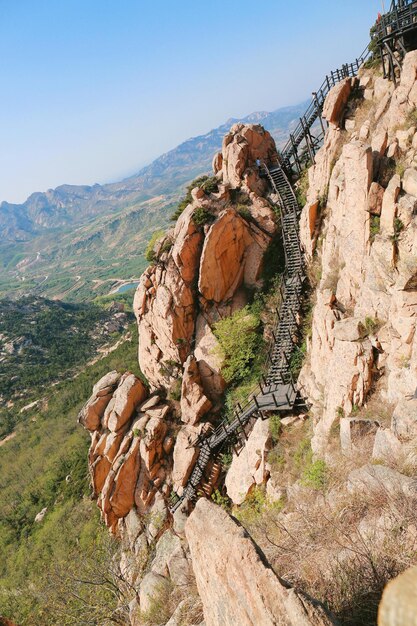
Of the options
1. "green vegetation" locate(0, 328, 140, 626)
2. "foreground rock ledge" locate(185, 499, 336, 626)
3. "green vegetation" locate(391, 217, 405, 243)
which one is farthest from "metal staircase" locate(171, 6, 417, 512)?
"foreground rock ledge" locate(185, 499, 336, 626)

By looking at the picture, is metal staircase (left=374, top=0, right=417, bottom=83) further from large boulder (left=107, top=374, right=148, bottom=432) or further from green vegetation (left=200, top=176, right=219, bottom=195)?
large boulder (left=107, top=374, right=148, bottom=432)

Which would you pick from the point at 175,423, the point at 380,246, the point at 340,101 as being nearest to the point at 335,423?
the point at 380,246

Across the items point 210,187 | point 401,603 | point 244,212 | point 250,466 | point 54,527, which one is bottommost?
point 54,527

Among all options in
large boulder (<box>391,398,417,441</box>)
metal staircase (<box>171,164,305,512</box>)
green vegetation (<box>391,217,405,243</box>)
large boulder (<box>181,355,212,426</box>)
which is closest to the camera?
large boulder (<box>391,398,417,441</box>)

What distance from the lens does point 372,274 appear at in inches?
565

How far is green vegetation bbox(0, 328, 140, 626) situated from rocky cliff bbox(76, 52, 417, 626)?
2.37 meters

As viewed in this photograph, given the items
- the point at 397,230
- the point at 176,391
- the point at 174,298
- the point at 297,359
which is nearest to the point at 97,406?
the point at 176,391

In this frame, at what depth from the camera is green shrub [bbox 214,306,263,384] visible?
2462cm

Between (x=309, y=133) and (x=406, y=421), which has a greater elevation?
(x=309, y=133)

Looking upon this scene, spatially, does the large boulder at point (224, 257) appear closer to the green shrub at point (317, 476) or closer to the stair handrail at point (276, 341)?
the stair handrail at point (276, 341)

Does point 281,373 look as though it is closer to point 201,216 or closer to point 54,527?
point 201,216

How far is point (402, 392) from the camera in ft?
38.6

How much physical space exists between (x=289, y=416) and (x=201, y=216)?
14417 mm

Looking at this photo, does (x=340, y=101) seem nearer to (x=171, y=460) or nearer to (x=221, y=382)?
(x=221, y=382)
